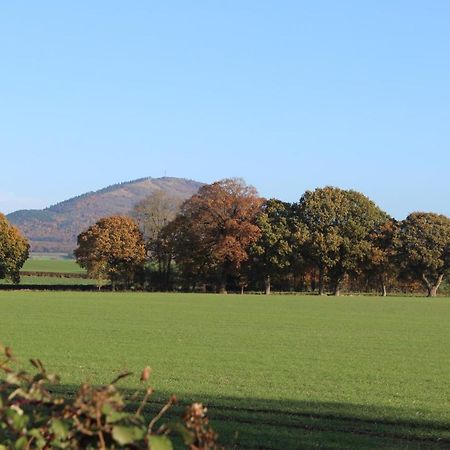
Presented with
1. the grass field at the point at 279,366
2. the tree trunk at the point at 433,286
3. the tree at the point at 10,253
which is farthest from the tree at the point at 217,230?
the grass field at the point at 279,366

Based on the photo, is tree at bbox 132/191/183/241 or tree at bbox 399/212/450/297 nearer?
tree at bbox 399/212/450/297

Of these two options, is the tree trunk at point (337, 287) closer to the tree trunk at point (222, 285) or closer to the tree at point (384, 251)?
the tree at point (384, 251)

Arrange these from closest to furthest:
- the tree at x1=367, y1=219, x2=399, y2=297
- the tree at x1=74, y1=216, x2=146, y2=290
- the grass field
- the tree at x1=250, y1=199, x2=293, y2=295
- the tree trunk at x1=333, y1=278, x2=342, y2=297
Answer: the grass field → the tree at x1=250, y1=199, x2=293, y2=295 → the tree at x1=367, y1=219, x2=399, y2=297 → the tree at x1=74, y1=216, x2=146, y2=290 → the tree trunk at x1=333, y1=278, x2=342, y2=297

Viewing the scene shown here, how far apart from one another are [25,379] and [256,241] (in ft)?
282

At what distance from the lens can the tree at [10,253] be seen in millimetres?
90500

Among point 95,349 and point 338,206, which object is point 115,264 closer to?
point 338,206

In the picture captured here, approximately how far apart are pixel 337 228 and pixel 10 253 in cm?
4040

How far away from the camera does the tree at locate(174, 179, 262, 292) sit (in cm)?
8838

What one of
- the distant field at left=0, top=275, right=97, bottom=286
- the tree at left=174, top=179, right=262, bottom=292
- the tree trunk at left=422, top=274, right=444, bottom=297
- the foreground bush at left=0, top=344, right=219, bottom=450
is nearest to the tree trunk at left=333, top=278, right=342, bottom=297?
the tree trunk at left=422, top=274, right=444, bottom=297

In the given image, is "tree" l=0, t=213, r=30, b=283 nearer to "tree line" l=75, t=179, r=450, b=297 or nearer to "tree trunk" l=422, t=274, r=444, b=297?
"tree line" l=75, t=179, r=450, b=297

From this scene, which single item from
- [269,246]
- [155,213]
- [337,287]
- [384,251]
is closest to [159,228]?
[155,213]

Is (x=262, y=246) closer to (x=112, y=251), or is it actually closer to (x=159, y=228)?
(x=112, y=251)

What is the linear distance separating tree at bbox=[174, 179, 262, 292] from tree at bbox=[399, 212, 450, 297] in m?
18.3

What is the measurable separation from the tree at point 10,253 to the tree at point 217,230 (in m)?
19.5
